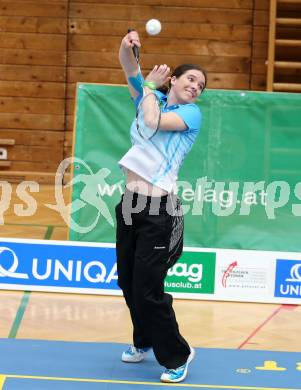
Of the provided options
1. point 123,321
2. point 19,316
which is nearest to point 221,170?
point 123,321

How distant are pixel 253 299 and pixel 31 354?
1755 mm

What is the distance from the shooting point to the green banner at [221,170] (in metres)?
5.18

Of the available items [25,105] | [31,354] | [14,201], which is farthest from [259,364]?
[25,105]

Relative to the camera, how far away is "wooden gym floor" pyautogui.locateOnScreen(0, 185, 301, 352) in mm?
4125

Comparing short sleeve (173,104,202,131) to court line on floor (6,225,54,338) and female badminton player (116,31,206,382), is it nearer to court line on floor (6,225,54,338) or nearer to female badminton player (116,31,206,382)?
female badminton player (116,31,206,382)

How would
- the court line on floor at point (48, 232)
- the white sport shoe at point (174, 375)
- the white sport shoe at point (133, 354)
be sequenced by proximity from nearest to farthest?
the white sport shoe at point (174, 375) < the white sport shoe at point (133, 354) < the court line on floor at point (48, 232)

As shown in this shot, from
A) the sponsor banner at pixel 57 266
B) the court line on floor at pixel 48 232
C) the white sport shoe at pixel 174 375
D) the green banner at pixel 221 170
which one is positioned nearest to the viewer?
the white sport shoe at pixel 174 375

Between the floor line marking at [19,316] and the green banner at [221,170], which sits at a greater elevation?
the green banner at [221,170]

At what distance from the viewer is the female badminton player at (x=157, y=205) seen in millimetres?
3297

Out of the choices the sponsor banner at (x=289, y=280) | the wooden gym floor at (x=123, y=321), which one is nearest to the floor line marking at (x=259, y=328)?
the wooden gym floor at (x=123, y=321)

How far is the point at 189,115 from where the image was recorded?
329 cm

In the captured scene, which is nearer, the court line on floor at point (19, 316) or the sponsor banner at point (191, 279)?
the court line on floor at point (19, 316)

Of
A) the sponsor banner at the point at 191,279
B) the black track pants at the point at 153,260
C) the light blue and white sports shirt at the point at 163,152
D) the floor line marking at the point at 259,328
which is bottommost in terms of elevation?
the floor line marking at the point at 259,328

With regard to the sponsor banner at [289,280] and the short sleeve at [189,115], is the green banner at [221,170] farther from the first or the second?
the short sleeve at [189,115]
